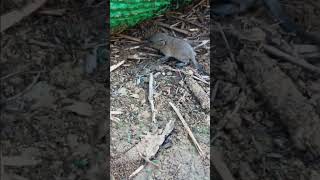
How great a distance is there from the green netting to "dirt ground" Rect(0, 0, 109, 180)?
0.16ft

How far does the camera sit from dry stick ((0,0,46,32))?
2.03 metres

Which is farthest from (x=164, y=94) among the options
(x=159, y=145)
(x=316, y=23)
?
(x=316, y=23)

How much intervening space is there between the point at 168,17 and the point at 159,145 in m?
0.74

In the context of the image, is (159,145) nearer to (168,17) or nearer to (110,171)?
(110,171)

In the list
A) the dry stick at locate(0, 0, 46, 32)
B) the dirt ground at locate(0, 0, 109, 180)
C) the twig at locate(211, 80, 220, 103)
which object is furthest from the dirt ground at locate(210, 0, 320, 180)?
the dry stick at locate(0, 0, 46, 32)

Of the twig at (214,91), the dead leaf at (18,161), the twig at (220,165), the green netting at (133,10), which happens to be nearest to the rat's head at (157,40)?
the green netting at (133,10)

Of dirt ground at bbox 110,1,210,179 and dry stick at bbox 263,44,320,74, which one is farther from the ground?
dry stick at bbox 263,44,320,74

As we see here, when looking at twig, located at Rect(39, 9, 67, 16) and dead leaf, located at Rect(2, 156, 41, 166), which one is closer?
dead leaf, located at Rect(2, 156, 41, 166)

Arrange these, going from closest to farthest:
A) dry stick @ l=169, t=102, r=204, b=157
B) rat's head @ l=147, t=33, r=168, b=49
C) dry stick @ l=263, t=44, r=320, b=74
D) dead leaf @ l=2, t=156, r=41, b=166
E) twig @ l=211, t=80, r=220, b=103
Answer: dead leaf @ l=2, t=156, r=41, b=166
dry stick @ l=169, t=102, r=204, b=157
twig @ l=211, t=80, r=220, b=103
dry stick @ l=263, t=44, r=320, b=74
rat's head @ l=147, t=33, r=168, b=49

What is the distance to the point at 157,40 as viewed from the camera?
2.24m

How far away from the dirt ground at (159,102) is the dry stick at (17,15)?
329 millimetres

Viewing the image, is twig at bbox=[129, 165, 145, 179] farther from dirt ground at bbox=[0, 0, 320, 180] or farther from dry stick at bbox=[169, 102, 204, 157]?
dry stick at bbox=[169, 102, 204, 157]

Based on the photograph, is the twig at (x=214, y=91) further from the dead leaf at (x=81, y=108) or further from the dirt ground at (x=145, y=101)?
the dead leaf at (x=81, y=108)

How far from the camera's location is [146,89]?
2.05m
